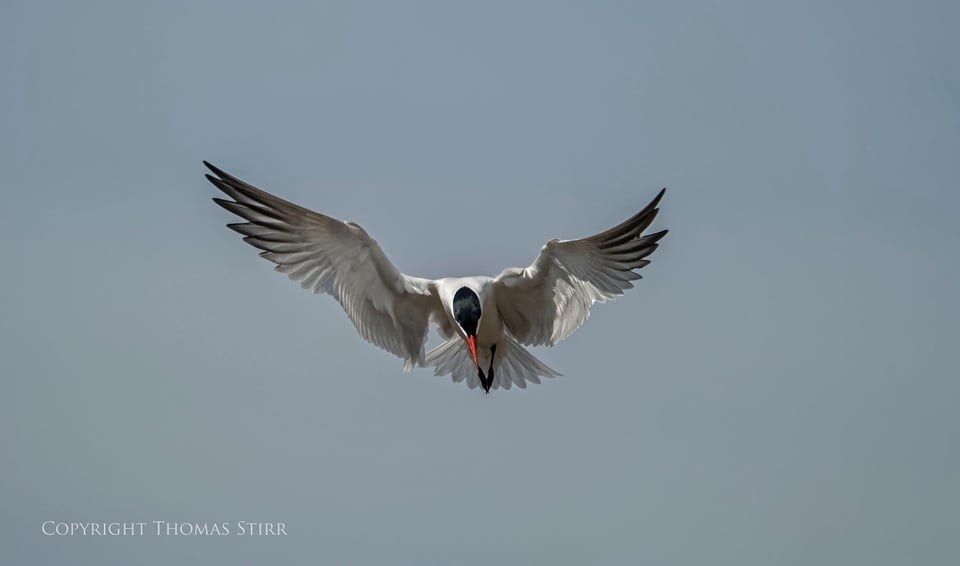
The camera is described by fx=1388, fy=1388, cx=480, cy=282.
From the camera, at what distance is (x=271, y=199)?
40.9ft

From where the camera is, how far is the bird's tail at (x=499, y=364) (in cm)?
1388

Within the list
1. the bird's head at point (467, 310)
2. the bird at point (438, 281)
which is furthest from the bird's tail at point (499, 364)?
the bird's head at point (467, 310)

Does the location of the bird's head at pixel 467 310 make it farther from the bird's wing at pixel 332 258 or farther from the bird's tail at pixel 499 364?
the bird's tail at pixel 499 364

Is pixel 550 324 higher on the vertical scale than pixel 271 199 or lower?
lower

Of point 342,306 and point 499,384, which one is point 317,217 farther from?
point 499,384

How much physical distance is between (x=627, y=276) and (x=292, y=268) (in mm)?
3063

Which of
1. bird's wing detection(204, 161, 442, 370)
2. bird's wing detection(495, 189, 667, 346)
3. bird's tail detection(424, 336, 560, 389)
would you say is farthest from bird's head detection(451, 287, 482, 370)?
bird's tail detection(424, 336, 560, 389)

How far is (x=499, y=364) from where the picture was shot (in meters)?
13.9

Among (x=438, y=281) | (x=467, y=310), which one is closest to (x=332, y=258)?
(x=438, y=281)

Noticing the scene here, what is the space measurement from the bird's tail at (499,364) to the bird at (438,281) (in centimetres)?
24

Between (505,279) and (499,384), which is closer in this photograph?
(505,279)

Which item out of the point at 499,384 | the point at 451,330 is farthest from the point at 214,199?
the point at 499,384

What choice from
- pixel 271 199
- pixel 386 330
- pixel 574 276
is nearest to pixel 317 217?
pixel 271 199

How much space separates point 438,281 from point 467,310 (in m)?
0.72
